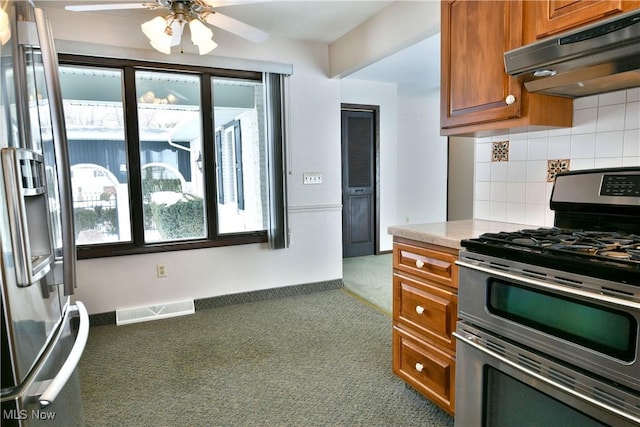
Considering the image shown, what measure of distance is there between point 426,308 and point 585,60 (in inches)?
47.7

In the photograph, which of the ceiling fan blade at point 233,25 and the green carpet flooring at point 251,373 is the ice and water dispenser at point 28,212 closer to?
the green carpet flooring at point 251,373

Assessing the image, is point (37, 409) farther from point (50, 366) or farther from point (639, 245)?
point (639, 245)

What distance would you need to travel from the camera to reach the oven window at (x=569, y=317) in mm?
1028

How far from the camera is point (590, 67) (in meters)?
1.37

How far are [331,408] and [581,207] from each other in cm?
156

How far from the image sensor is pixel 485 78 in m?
1.84

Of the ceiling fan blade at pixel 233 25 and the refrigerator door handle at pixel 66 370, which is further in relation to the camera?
the ceiling fan blade at pixel 233 25

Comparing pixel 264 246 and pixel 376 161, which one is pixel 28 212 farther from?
pixel 376 161

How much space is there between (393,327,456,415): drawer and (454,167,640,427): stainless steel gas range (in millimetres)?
171

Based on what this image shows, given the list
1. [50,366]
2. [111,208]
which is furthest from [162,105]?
[50,366]

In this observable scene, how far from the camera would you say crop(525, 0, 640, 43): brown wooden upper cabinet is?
1328 mm

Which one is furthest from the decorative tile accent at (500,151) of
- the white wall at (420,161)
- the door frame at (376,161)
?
the white wall at (420,161)

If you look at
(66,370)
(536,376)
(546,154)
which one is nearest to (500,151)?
(546,154)

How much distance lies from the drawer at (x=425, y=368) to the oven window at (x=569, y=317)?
0.51 m
